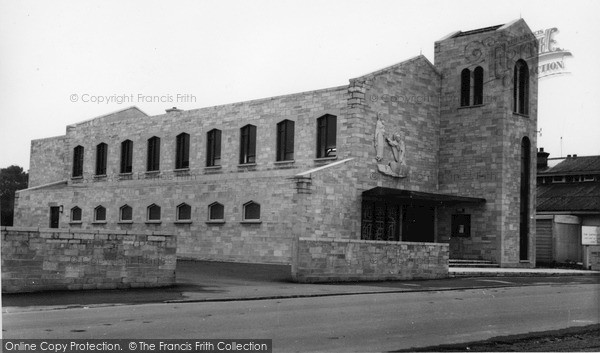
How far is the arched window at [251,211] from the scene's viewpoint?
31.8m

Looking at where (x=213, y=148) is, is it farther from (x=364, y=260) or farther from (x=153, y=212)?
(x=364, y=260)

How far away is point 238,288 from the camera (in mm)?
18812

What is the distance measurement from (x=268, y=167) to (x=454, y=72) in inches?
387

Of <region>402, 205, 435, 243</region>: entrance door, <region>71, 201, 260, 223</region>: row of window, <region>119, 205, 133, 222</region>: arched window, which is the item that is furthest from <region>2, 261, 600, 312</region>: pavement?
<region>119, 205, 133, 222</region>: arched window

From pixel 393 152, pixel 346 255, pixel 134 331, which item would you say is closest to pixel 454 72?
pixel 393 152

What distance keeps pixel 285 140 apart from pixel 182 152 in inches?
282

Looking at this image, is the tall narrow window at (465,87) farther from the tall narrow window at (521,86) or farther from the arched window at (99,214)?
the arched window at (99,214)

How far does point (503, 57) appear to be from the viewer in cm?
3353

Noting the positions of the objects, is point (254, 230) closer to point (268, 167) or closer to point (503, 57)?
point (268, 167)

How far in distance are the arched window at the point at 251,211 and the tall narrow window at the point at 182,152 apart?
717 centimetres

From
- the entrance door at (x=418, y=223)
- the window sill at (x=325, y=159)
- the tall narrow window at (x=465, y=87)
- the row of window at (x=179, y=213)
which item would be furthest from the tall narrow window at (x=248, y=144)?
the tall narrow window at (x=465, y=87)

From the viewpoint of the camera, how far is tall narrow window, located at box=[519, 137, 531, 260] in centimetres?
3481

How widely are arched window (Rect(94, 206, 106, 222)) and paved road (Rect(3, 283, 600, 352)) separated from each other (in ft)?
82.6

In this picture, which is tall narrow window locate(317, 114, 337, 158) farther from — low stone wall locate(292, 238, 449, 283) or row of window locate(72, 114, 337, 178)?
low stone wall locate(292, 238, 449, 283)
